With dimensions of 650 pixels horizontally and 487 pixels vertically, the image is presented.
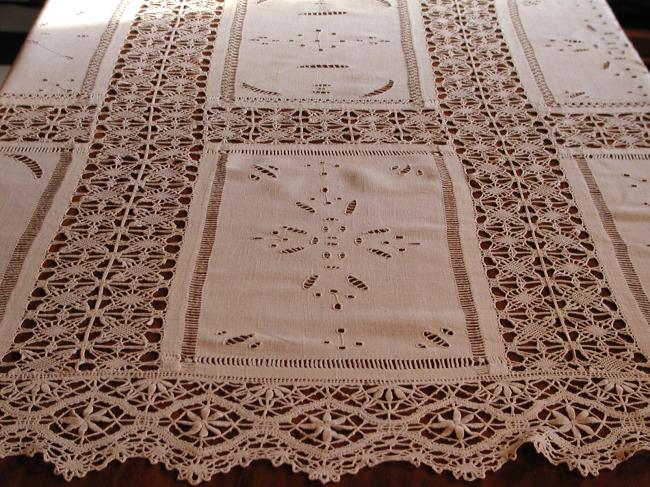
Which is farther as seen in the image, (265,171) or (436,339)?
(265,171)

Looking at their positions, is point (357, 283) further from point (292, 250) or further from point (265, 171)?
point (265, 171)

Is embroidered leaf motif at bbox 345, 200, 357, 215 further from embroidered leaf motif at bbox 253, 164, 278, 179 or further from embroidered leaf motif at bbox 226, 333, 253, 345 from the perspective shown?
embroidered leaf motif at bbox 226, 333, 253, 345

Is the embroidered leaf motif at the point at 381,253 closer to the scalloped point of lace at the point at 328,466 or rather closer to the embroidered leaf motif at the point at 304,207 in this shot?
the embroidered leaf motif at the point at 304,207

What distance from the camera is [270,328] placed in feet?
2.93

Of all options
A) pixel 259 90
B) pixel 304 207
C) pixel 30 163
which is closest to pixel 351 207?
pixel 304 207

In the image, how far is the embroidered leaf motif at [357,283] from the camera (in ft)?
3.10

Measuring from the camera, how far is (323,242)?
1006 mm

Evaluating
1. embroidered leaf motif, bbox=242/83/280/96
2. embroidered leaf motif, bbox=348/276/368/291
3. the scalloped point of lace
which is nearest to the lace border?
the scalloped point of lace

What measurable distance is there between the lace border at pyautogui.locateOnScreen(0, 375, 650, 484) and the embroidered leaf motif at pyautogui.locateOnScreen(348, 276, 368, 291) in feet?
0.49

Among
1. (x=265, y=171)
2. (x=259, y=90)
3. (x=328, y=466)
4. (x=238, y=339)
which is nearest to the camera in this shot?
(x=328, y=466)

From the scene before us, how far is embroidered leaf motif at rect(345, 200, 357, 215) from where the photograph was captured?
1058mm

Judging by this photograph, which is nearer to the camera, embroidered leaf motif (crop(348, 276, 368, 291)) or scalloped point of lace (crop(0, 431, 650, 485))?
scalloped point of lace (crop(0, 431, 650, 485))

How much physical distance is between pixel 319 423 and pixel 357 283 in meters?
0.21

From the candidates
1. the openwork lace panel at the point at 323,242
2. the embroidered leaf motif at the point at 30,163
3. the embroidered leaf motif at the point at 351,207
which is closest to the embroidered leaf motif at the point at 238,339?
the openwork lace panel at the point at 323,242
